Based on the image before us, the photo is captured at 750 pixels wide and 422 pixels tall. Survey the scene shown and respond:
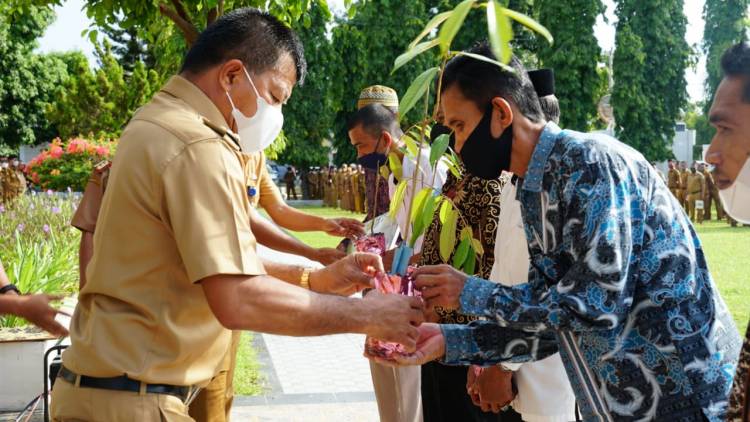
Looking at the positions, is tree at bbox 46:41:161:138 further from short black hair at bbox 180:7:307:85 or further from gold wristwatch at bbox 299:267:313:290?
short black hair at bbox 180:7:307:85

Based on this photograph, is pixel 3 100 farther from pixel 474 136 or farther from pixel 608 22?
pixel 474 136

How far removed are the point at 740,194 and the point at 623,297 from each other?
1.38ft

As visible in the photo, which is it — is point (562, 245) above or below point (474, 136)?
below

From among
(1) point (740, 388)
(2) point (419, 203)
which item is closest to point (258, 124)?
(2) point (419, 203)

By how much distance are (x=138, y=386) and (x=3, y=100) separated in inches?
1934

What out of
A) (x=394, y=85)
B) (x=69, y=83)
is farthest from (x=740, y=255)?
(x=69, y=83)

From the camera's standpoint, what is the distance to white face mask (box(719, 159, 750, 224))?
6.93 ft

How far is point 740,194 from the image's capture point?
7.09 ft

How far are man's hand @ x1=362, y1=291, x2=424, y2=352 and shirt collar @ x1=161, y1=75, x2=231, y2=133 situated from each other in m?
0.72

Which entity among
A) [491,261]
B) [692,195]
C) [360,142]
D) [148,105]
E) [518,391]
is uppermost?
[148,105]

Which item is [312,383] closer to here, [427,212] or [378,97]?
[378,97]

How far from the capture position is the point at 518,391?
341 centimetres

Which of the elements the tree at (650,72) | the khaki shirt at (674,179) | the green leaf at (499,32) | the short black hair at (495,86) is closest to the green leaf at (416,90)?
the short black hair at (495,86)

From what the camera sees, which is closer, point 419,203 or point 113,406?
point 113,406
